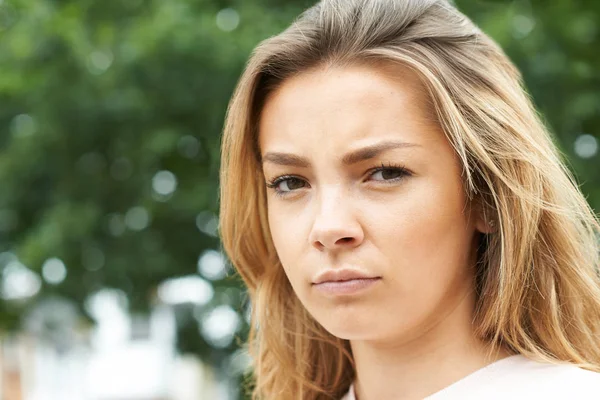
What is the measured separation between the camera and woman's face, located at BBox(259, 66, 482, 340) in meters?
2.12

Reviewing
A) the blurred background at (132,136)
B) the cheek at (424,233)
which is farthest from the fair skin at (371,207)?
the blurred background at (132,136)

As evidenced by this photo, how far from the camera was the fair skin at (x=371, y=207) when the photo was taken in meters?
2.12

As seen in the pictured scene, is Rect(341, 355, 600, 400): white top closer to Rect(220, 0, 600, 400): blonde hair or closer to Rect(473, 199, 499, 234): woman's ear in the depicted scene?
Rect(220, 0, 600, 400): blonde hair

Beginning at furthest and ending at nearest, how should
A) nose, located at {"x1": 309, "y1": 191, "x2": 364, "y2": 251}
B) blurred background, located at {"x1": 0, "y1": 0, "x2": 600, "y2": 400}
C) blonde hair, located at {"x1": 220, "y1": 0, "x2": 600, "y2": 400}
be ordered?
blurred background, located at {"x1": 0, "y1": 0, "x2": 600, "y2": 400}, blonde hair, located at {"x1": 220, "y1": 0, "x2": 600, "y2": 400}, nose, located at {"x1": 309, "y1": 191, "x2": 364, "y2": 251}

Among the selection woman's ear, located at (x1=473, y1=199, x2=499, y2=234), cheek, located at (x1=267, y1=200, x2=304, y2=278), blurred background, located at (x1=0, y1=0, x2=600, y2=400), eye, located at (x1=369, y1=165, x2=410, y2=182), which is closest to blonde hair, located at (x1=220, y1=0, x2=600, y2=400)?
woman's ear, located at (x1=473, y1=199, x2=499, y2=234)

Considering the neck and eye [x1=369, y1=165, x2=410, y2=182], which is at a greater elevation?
eye [x1=369, y1=165, x2=410, y2=182]

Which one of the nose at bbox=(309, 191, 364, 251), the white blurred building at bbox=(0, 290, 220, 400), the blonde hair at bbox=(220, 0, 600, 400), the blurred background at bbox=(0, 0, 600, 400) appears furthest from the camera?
the white blurred building at bbox=(0, 290, 220, 400)

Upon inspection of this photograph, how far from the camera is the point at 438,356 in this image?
233 centimetres

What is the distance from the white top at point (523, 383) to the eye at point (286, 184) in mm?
644

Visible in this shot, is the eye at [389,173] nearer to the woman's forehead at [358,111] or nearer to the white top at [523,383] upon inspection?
the woman's forehead at [358,111]

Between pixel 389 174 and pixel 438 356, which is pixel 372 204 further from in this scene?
pixel 438 356

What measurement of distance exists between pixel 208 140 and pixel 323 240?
16.6 feet

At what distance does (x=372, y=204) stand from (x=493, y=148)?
365 mm

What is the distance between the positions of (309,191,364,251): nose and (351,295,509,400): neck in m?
0.38
